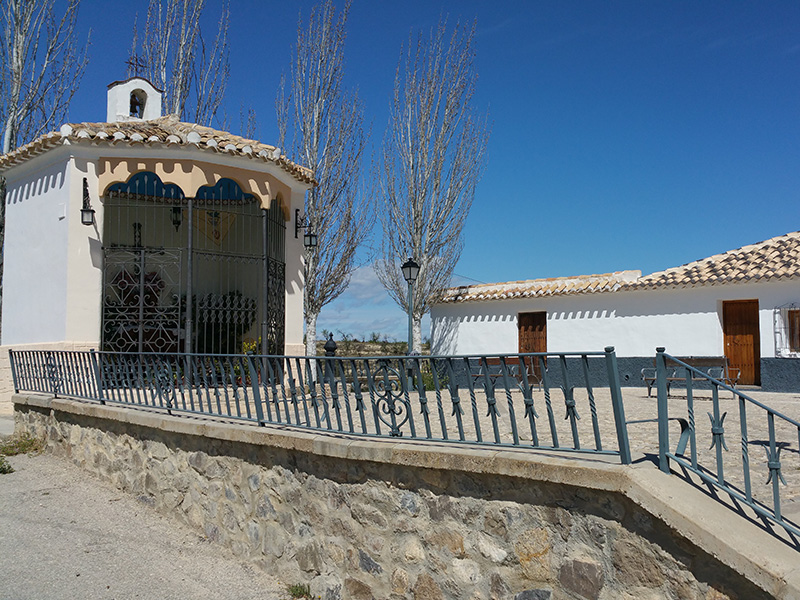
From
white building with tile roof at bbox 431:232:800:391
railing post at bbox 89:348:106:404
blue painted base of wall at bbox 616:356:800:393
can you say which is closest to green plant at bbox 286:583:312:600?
railing post at bbox 89:348:106:404

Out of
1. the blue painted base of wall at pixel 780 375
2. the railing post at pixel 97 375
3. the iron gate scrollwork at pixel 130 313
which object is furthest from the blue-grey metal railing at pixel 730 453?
the blue painted base of wall at pixel 780 375

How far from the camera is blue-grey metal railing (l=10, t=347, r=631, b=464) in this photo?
3658 millimetres

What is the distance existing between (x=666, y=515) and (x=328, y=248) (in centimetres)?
1439

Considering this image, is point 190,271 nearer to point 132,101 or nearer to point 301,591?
point 132,101

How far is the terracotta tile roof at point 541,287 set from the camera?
53.1ft

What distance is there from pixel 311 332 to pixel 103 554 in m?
11.1

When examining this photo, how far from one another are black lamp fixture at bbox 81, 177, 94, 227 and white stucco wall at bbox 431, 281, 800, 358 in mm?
11789

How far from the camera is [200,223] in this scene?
11.7 meters

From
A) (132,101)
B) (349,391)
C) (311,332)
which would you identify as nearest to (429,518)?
(349,391)

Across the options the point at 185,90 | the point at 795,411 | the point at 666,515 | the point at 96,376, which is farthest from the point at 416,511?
the point at 185,90

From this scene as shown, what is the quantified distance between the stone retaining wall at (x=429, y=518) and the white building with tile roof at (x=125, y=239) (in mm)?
2928

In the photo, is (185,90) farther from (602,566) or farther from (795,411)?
(602,566)

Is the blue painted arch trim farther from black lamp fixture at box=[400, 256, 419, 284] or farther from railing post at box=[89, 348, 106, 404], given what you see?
railing post at box=[89, 348, 106, 404]

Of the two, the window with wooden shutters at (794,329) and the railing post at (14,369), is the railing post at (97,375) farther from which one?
the window with wooden shutters at (794,329)
